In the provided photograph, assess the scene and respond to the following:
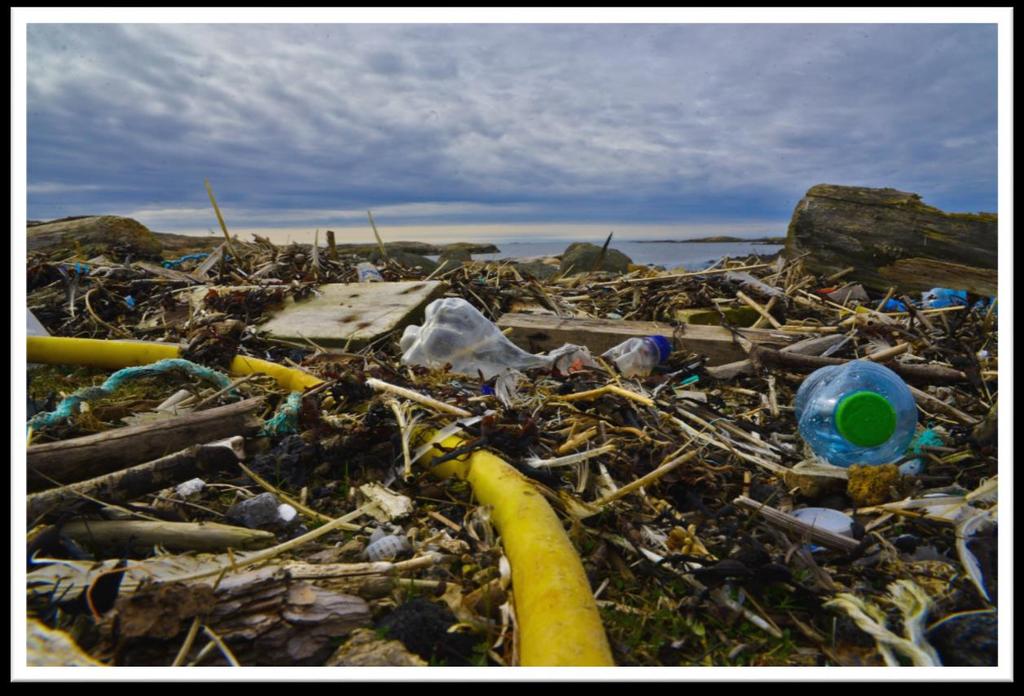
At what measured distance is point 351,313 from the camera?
20.0 feet

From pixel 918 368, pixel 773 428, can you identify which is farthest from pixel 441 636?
pixel 918 368

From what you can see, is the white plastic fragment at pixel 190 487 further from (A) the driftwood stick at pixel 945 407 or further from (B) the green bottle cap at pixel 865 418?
(A) the driftwood stick at pixel 945 407

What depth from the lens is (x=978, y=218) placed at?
7.96m

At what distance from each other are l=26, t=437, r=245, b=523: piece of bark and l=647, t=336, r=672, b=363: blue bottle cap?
10.3 ft

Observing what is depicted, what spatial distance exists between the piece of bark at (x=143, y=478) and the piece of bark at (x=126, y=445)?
0.08 meters

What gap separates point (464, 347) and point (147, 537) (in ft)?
8.92

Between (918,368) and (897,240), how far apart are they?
15.7 ft

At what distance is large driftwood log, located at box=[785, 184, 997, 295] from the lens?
786 centimetres

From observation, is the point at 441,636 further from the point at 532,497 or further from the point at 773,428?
the point at 773,428

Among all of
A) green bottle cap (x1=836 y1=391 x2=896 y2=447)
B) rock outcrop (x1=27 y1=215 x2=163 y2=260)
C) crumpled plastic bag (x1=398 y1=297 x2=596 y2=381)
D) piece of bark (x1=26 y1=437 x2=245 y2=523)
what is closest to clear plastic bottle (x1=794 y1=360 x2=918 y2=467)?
green bottle cap (x1=836 y1=391 x2=896 y2=447)

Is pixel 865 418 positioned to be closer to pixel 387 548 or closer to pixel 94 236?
pixel 387 548

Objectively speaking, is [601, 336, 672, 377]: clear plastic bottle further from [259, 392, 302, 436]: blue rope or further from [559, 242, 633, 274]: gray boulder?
[559, 242, 633, 274]: gray boulder

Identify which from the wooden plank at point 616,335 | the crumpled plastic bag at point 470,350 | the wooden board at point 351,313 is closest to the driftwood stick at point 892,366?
→ the wooden plank at point 616,335

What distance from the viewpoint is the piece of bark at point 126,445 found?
8.72ft
